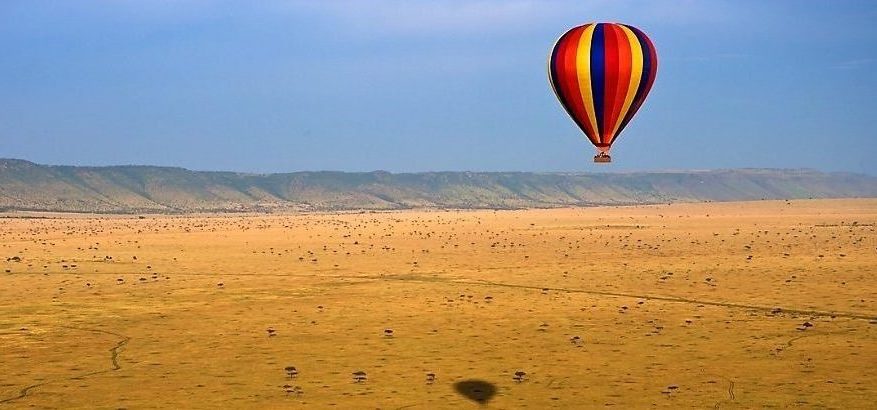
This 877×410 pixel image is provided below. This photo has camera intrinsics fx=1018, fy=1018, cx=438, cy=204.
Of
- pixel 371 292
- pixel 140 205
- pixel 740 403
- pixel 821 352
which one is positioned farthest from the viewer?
pixel 140 205

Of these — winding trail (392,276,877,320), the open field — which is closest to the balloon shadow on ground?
the open field

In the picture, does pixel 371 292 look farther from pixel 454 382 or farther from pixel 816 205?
pixel 816 205

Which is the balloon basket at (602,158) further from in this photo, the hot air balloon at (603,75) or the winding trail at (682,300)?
the winding trail at (682,300)

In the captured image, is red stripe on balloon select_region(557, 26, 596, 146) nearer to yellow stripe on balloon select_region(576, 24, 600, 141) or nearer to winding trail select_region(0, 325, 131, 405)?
yellow stripe on balloon select_region(576, 24, 600, 141)

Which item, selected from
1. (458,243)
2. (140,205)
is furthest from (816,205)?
(140,205)

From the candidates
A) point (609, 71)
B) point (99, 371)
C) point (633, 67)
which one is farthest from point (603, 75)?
point (99, 371)

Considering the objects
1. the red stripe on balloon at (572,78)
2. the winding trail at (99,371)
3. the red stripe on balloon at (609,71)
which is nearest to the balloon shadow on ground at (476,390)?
the winding trail at (99,371)

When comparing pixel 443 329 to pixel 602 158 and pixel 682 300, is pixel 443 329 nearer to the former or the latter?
pixel 682 300
